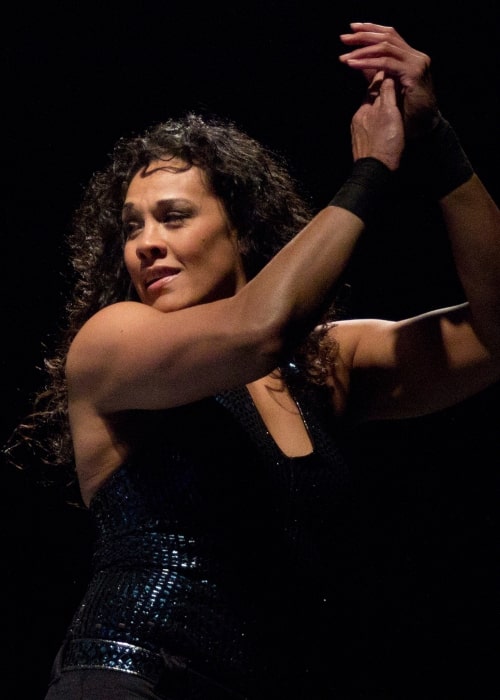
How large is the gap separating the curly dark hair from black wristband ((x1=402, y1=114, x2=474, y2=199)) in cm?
38

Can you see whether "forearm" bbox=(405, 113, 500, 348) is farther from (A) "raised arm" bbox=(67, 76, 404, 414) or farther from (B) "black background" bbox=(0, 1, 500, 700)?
(B) "black background" bbox=(0, 1, 500, 700)

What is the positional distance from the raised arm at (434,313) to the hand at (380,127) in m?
0.03

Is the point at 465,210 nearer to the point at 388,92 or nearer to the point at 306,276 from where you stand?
the point at 388,92

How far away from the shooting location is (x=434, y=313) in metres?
1.79

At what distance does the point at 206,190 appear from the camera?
1802mm

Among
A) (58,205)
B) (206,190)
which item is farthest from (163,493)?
(58,205)

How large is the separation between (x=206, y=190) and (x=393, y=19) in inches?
40.6

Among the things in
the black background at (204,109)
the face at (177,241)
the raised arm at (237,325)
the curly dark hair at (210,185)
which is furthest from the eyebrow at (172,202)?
the black background at (204,109)

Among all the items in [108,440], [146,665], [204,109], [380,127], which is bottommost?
[146,665]

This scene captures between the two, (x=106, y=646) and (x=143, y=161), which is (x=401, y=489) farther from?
(x=106, y=646)

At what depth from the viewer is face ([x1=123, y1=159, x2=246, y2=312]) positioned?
165cm

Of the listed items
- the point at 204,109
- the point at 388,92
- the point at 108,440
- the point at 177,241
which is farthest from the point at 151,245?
the point at 204,109

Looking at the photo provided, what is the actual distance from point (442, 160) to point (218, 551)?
74 cm

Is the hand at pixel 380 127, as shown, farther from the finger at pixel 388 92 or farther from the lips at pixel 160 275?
the lips at pixel 160 275
